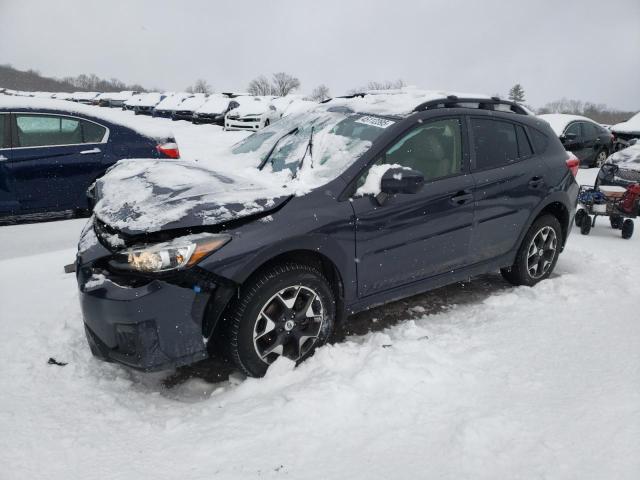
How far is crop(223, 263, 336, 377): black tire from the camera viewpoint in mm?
2637

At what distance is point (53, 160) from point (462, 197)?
4.62 meters

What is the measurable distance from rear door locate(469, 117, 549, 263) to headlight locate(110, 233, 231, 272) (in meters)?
2.11

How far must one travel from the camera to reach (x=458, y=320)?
3645mm

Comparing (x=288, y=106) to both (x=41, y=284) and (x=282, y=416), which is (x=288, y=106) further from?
(x=282, y=416)

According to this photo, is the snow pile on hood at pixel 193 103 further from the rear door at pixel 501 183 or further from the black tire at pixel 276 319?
the black tire at pixel 276 319

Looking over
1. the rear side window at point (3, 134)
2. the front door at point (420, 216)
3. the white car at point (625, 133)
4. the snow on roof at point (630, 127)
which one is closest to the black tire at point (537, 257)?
the front door at point (420, 216)

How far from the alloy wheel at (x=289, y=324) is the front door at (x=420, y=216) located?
1.26 feet

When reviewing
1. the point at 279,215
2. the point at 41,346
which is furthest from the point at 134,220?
the point at 41,346

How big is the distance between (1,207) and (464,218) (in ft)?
16.3

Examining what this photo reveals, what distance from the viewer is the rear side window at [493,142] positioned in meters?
3.72

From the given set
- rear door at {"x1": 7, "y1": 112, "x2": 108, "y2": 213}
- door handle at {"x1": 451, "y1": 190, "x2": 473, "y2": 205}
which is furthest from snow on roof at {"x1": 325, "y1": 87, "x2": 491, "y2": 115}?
rear door at {"x1": 7, "y1": 112, "x2": 108, "y2": 213}

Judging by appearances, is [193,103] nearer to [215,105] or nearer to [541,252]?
[215,105]

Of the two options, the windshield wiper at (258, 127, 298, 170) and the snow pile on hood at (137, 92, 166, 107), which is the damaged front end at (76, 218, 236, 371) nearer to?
the windshield wiper at (258, 127, 298, 170)

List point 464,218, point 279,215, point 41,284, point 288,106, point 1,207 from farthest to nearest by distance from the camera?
point 288,106, point 1,207, point 41,284, point 464,218, point 279,215
